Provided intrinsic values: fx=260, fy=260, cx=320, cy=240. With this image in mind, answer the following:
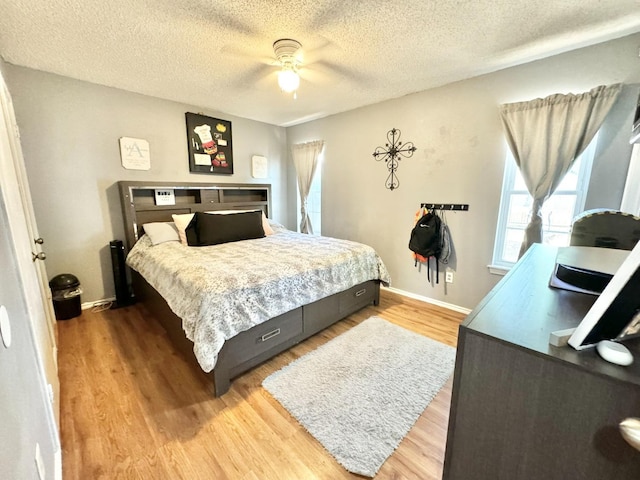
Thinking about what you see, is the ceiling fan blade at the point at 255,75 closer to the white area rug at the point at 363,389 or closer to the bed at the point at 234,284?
the bed at the point at 234,284

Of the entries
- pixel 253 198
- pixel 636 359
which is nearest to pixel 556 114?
pixel 636 359

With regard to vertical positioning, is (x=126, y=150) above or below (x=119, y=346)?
above

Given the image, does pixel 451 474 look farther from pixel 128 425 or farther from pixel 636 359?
pixel 128 425

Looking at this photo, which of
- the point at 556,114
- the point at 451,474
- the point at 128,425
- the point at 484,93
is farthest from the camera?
the point at 484,93

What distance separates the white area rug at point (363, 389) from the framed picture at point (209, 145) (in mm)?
2769

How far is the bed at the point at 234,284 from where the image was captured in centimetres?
165

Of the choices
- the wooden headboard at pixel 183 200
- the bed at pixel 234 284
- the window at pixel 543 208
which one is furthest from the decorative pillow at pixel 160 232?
the window at pixel 543 208

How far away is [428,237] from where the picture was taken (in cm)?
280

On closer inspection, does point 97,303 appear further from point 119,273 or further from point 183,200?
point 183,200

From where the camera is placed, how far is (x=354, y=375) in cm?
185

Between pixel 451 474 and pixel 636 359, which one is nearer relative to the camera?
pixel 636 359

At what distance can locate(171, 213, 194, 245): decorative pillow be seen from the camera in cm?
288

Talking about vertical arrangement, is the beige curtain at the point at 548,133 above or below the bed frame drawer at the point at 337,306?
above

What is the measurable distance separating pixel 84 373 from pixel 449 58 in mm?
3720
